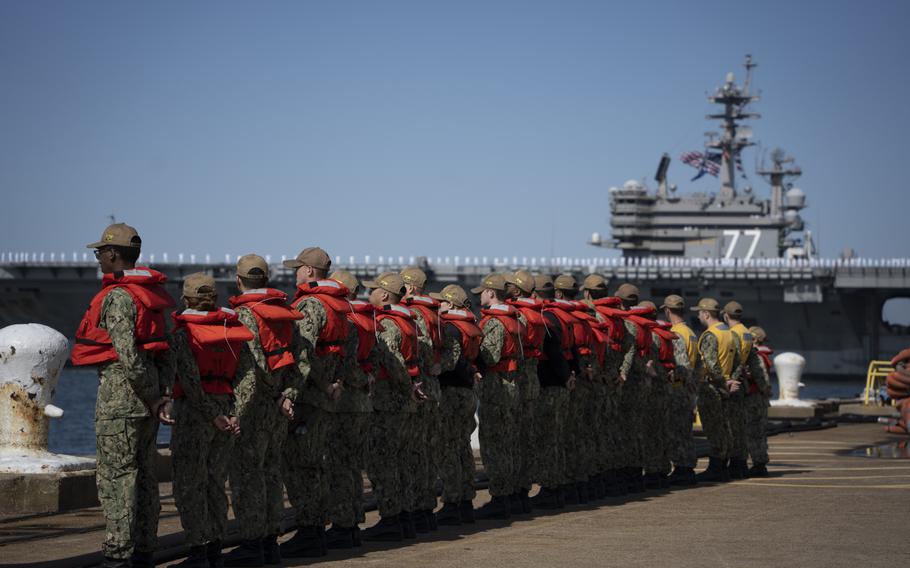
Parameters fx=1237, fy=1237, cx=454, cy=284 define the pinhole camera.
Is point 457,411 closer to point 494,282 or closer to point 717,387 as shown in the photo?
point 494,282

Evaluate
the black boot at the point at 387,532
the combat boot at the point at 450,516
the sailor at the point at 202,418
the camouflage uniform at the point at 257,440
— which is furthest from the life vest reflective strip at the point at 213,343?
the combat boot at the point at 450,516

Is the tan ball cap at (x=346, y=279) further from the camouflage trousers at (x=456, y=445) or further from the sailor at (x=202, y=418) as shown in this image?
the sailor at (x=202, y=418)

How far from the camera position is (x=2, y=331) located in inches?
330

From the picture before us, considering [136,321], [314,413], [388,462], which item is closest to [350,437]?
[314,413]

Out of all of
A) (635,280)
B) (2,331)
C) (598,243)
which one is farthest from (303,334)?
(598,243)

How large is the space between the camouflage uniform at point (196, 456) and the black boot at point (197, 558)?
41 mm

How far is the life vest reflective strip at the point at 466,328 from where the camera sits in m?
8.06

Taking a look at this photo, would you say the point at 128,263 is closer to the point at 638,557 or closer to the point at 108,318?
the point at 108,318

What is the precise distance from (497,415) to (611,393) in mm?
1770

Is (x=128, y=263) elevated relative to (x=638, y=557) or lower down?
elevated

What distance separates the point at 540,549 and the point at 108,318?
2.69 metres

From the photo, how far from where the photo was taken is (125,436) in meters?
5.50

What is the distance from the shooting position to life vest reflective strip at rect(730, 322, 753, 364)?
36.6 ft

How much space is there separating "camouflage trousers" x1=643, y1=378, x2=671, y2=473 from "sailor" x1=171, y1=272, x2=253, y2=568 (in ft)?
17.1
